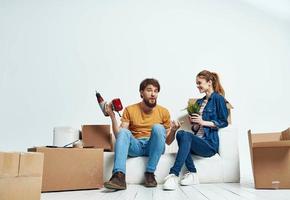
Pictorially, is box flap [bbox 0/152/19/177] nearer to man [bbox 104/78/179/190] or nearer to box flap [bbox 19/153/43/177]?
box flap [bbox 19/153/43/177]

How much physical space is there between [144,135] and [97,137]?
1.17 feet

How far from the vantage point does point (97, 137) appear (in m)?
2.25

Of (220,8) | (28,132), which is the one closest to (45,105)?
(28,132)

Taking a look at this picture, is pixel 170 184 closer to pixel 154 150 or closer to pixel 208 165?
pixel 154 150

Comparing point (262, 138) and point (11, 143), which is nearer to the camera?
point (262, 138)

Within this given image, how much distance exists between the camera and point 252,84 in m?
3.12

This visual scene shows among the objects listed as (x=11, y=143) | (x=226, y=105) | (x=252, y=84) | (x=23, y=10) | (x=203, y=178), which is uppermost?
(x=23, y=10)

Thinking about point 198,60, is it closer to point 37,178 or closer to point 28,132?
point 28,132

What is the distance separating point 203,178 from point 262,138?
461 mm

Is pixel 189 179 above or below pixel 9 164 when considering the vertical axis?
below

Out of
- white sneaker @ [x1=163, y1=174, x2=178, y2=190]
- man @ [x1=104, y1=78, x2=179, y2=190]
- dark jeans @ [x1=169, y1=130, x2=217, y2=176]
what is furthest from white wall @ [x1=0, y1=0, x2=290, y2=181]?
white sneaker @ [x1=163, y1=174, x2=178, y2=190]

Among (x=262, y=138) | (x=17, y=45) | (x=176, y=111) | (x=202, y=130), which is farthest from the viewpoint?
(x=17, y=45)

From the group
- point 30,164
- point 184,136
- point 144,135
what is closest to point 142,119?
point 144,135

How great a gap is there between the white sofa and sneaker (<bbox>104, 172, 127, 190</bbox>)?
316 millimetres
